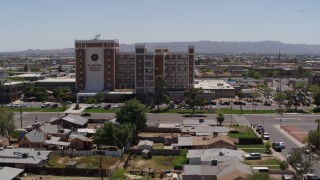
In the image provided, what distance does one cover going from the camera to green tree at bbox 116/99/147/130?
43.1 metres

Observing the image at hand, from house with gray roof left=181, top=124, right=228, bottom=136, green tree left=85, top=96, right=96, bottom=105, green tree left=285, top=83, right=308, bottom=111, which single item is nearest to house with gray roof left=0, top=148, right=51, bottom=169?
house with gray roof left=181, top=124, right=228, bottom=136

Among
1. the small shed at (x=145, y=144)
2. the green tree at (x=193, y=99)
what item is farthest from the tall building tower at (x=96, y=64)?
the small shed at (x=145, y=144)

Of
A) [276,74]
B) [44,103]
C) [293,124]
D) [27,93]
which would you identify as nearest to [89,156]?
[293,124]

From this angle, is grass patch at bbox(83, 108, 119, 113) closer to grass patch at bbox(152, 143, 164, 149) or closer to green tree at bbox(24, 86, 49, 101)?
A: green tree at bbox(24, 86, 49, 101)

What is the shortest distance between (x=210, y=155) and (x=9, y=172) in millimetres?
14042

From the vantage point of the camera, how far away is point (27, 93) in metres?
70.0

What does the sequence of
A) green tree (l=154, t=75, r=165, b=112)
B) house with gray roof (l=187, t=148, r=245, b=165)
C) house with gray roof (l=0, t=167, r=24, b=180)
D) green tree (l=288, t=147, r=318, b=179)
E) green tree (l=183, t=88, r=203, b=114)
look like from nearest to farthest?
green tree (l=288, t=147, r=318, b=179) → house with gray roof (l=0, t=167, r=24, b=180) → house with gray roof (l=187, t=148, r=245, b=165) → green tree (l=183, t=88, r=203, b=114) → green tree (l=154, t=75, r=165, b=112)

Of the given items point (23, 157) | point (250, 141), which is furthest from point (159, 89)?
point (23, 157)

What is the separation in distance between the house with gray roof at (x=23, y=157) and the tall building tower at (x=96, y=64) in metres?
37.6

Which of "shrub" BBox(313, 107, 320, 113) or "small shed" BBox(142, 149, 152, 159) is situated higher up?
"shrub" BBox(313, 107, 320, 113)

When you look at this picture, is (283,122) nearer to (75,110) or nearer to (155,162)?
(155,162)

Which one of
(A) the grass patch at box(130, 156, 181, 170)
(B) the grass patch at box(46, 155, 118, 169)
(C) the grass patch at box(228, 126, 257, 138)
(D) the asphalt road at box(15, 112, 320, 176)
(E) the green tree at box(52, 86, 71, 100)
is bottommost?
(A) the grass patch at box(130, 156, 181, 170)

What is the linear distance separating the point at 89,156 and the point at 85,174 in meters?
4.37

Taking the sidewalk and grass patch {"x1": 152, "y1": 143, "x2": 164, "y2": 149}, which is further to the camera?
the sidewalk
